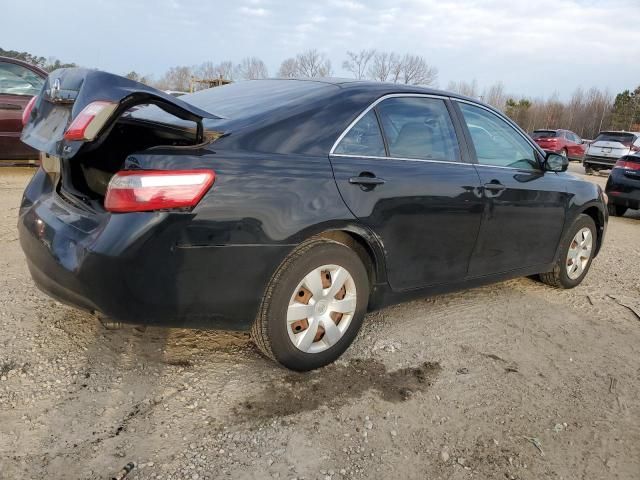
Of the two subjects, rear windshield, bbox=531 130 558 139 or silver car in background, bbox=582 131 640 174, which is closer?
silver car in background, bbox=582 131 640 174

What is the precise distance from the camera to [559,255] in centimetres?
443

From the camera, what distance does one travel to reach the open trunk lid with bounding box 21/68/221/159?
222cm

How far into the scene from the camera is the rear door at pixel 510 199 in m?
3.60

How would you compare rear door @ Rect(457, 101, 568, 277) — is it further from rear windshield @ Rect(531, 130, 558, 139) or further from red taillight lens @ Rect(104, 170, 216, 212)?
rear windshield @ Rect(531, 130, 558, 139)

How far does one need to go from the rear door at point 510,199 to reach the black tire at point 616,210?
6247 millimetres

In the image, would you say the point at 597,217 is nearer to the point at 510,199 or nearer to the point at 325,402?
the point at 510,199

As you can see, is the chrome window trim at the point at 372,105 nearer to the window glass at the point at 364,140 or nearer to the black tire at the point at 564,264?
the window glass at the point at 364,140

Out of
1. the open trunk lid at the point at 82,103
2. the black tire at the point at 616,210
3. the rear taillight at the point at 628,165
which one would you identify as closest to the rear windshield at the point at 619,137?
the black tire at the point at 616,210

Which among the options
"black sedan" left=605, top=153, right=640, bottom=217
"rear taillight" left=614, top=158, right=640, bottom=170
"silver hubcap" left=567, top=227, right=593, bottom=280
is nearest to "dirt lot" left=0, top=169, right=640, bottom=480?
"silver hubcap" left=567, top=227, right=593, bottom=280

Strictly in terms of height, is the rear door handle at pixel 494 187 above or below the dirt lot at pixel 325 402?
above

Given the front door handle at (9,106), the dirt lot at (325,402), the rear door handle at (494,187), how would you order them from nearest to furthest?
the dirt lot at (325,402)
the rear door handle at (494,187)
the front door handle at (9,106)

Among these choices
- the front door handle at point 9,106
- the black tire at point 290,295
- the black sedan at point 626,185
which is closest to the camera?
the black tire at point 290,295

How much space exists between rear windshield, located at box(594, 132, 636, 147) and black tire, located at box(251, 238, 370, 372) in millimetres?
20129

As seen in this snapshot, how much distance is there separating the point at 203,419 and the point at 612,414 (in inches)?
80.1
